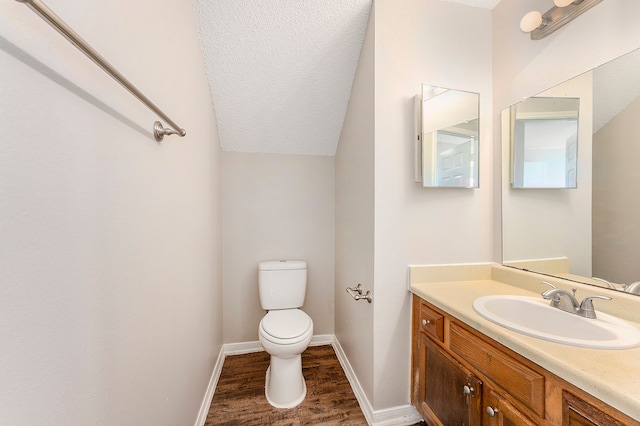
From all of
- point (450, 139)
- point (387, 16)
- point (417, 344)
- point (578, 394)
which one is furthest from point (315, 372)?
point (387, 16)

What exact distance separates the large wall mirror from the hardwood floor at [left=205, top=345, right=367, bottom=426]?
1.37 meters

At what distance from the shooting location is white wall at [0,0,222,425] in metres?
0.42

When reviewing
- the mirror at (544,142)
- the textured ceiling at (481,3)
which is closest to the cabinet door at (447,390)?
the mirror at (544,142)

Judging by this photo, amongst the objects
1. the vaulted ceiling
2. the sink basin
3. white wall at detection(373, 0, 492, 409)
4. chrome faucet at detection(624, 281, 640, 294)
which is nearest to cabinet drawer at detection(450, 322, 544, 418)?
the sink basin

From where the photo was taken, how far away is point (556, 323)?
995 mm

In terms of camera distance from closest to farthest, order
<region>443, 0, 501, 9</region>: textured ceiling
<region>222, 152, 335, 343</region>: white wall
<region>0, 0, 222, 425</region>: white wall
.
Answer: <region>0, 0, 222, 425</region>: white wall < <region>443, 0, 501, 9</region>: textured ceiling < <region>222, 152, 335, 343</region>: white wall

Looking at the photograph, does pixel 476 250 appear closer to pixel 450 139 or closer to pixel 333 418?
pixel 450 139

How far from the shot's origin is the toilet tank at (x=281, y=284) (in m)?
1.98

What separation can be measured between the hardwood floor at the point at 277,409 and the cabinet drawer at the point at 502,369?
0.82m

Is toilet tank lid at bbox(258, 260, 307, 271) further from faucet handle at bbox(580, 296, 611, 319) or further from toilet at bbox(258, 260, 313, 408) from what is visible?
faucet handle at bbox(580, 296, 611, 319)

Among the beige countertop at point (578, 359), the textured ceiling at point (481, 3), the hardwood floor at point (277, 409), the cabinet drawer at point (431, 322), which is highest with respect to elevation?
the textured ceiling at point (481, 3)

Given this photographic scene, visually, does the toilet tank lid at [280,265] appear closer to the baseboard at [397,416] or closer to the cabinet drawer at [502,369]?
the baseboard at [397,416]

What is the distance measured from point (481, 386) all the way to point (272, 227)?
1727mm

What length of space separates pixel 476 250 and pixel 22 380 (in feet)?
5.94
